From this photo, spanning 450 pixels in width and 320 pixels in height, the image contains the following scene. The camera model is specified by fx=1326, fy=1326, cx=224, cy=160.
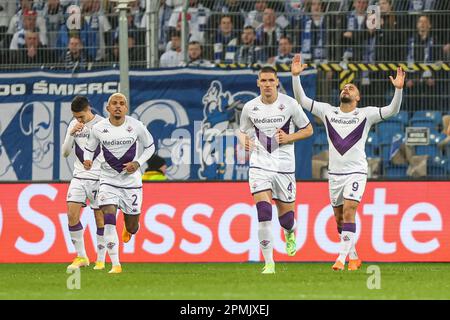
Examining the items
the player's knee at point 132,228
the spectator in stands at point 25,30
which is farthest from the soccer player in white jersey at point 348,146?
the spectator in stands at point 25,30

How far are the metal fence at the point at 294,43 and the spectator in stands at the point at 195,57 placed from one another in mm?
16

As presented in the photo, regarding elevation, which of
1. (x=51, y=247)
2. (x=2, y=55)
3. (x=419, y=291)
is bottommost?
(x=51, y=247)

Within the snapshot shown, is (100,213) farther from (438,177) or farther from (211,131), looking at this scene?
(438,177)

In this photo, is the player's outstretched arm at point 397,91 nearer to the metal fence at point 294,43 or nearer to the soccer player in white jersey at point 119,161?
the soccer player in white jersey at point 119,161

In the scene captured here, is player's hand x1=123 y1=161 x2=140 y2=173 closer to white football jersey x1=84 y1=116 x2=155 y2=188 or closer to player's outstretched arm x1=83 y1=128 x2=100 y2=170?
white football jersey x1=84 y1=116 x2=155 y2=188

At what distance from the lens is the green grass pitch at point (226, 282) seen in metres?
12.6

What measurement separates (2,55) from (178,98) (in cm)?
296

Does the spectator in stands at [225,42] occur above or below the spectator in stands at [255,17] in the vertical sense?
below

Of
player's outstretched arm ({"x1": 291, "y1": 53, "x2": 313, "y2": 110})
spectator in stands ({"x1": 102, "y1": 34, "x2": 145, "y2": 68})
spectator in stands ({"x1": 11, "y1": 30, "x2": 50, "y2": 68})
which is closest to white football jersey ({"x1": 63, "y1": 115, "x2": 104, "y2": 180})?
player's outstretched arm ({"x1": 291, "y1": 53, "x2": 313, "y2": 110})

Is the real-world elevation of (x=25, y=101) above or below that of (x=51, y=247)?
above

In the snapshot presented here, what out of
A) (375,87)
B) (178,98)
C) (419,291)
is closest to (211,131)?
(178,98)

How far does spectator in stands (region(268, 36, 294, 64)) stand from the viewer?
824 inches

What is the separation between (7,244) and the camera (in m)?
19.7

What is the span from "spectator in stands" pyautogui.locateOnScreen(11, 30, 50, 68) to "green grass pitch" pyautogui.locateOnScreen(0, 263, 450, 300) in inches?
159
